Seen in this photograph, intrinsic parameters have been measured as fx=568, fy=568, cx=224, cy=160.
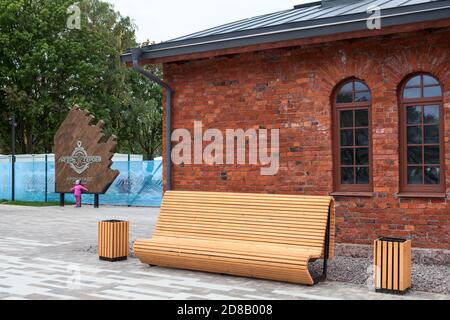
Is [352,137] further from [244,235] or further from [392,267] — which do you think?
[392,267]

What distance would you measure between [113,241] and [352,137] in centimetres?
447

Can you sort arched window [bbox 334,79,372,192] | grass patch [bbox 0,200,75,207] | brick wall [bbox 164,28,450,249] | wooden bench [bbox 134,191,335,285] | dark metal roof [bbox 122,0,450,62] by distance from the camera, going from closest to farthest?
1. wooden bench [bbox 134,191,335,285]
2. dark metal roof [bbox 122,0,450,62]
3. brick wall [bbox 164,28,450,249]
4. arched window [bbox 334,79,372,192]
5. grass patch [bbox 0,200,75,207]

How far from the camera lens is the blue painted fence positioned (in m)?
23.0

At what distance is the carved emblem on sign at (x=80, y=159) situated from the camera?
2244 cm

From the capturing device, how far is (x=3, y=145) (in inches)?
1578

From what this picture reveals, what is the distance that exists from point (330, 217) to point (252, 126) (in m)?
2.89

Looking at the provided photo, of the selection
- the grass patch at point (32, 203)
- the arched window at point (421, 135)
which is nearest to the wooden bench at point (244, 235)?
the arched window at point (421, 135)

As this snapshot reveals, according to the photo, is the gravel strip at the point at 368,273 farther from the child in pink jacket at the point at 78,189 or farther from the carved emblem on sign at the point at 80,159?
the child in pink jacket at the point at 78,189

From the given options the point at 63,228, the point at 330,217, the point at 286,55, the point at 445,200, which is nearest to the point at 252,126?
the point at 286,55

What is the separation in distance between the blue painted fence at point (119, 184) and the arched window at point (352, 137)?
539 inches

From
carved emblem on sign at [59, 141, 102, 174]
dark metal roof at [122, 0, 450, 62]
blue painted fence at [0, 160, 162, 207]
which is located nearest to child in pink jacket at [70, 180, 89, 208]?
carved emblem on sign at [59, 141, 102, 174]

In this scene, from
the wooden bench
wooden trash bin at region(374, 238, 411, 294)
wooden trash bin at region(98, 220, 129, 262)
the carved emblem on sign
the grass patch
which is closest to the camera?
wooden trash bin at region(374, 238, 411, 294)

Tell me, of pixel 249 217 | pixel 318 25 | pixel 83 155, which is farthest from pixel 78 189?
pixel 318 25

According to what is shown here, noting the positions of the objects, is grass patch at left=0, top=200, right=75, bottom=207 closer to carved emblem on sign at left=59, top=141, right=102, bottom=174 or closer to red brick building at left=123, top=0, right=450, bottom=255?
carved emblem on sign at left=59, top=141, right=102, bottom=174
